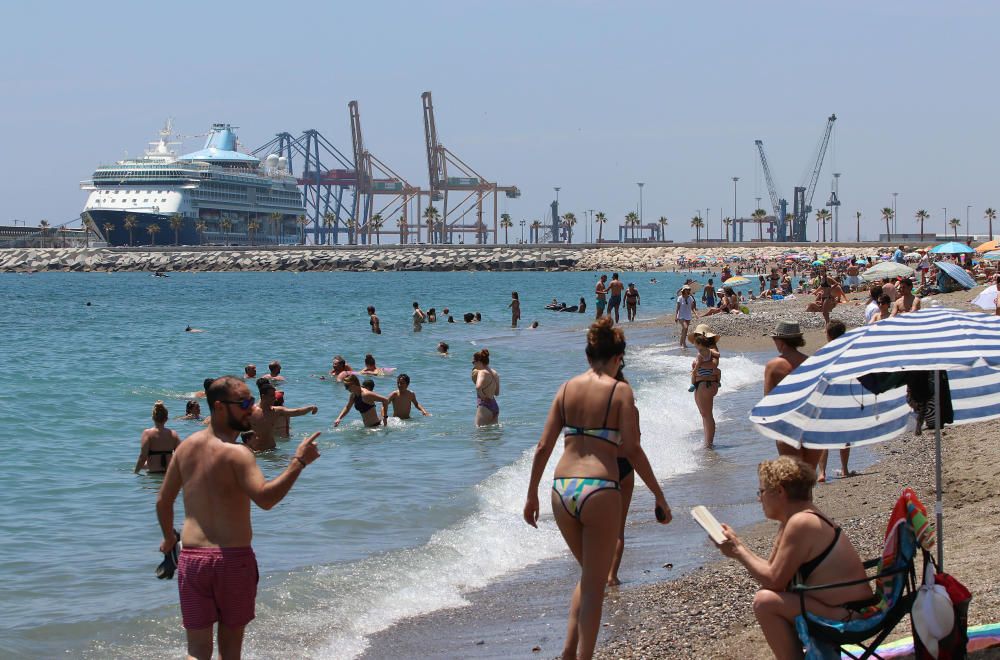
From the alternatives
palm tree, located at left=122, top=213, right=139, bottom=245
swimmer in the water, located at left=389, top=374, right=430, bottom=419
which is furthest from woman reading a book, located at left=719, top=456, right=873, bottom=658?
palm tree, located at left=122, top=213, right=139, bottom=245

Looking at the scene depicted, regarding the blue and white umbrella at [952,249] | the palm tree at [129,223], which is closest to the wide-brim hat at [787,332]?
the blue and white umbrella at [952,249]

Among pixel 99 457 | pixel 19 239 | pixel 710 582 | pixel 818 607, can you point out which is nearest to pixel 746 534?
pixel 710 582

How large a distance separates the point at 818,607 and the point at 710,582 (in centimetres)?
224

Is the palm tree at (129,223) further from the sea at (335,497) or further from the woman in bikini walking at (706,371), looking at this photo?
the woman in bikini walking at (706,371)

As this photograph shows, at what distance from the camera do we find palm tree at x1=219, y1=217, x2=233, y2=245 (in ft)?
427

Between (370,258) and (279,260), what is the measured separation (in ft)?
31.9

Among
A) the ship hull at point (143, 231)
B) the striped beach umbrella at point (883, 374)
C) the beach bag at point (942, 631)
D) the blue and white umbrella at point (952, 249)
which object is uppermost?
the ship hull at point (143, 231)

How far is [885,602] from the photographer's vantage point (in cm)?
414

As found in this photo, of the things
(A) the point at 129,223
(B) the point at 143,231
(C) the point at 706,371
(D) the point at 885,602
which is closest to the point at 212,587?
(D) the point at 885,602

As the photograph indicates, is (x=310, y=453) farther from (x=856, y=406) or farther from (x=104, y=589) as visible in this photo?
(x=104, y=589)

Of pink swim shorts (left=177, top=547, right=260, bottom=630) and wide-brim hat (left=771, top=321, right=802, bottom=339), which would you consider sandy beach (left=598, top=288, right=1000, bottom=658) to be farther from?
pink swim shorts (left=177, top=547, right=260, bottom=630)

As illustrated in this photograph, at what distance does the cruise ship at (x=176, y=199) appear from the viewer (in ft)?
405

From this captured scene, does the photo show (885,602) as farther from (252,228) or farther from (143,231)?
(252,228)

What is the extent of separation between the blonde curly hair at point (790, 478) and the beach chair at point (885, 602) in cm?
33
